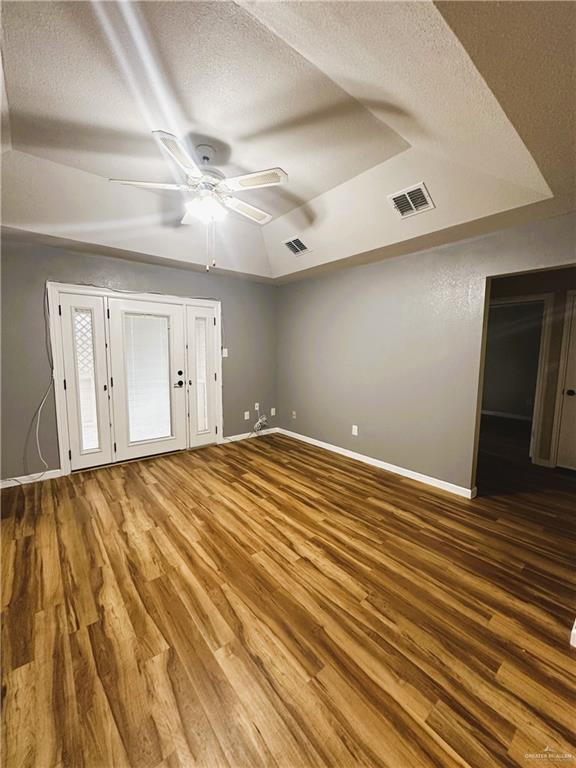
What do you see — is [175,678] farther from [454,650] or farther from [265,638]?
[454,650]

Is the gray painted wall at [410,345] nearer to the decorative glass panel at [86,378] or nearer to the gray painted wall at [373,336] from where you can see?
the gray painted wall at [373,336]

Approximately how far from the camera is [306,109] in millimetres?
1933

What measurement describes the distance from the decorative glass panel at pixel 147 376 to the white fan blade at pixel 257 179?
238 centimetres

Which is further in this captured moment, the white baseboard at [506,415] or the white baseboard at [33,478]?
the white baseboard at [506,415]

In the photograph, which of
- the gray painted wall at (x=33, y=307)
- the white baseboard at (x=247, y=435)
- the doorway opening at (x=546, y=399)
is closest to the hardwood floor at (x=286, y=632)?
the gray painted wall at (x=33, y=307)

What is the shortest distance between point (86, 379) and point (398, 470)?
3.90m

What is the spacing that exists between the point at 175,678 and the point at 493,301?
5276 millimetres

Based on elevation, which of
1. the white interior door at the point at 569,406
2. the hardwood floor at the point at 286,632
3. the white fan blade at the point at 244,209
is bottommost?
the hardwood floor at the point at 286,632

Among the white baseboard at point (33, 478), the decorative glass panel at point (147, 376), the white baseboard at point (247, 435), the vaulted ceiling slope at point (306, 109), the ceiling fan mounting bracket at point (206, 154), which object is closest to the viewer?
the vaulted ceiling slope at point (306, 109)

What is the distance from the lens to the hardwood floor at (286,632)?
1.12 meters

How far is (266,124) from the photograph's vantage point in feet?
6.79

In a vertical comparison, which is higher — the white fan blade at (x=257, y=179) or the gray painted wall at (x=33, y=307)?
the white fan blade at (x=257, y=179)

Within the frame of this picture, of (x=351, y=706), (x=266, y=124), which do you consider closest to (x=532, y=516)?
(x=351, y=706)

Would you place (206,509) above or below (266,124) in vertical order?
below
